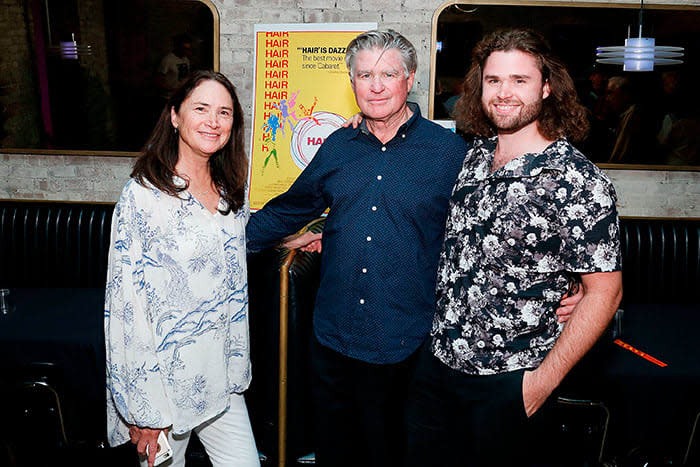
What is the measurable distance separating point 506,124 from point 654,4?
8.34 feet

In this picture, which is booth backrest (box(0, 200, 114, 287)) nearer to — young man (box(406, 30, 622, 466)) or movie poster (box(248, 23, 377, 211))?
movie poster (box(248, 23, 377, 211))

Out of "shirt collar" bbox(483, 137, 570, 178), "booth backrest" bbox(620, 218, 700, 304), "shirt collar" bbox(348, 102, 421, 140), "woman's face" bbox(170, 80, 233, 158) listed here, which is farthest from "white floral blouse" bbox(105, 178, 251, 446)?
"booth backrest" bbox(620, 218, 700, 304)

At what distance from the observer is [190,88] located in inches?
65.9

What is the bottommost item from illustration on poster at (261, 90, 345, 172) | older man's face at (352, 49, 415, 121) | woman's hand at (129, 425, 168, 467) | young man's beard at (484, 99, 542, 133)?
woman's hand at (129, 425, 168, 467)

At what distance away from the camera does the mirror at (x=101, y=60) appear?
348 cm

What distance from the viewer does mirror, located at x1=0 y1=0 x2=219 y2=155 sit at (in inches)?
137

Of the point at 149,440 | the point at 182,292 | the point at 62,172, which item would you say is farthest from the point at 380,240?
the point at 62,172

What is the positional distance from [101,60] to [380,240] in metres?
2.65

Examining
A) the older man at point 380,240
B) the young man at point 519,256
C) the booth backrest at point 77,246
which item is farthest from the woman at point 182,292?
the booth backrest at point 77,246

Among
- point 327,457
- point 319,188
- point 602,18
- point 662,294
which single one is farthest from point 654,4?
point 327,457

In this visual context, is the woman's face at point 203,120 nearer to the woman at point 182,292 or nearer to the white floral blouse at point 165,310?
the woman at point 182,292

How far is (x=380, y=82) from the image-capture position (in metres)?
1.77

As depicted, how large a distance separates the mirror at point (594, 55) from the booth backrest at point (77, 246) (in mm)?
645

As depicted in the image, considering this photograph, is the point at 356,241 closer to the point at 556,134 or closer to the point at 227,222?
the point at 227,222
